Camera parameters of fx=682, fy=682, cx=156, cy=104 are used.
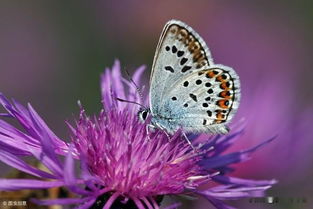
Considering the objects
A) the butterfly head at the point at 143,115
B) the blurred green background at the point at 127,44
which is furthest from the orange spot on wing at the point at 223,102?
the blurred green background at the point at 127,44

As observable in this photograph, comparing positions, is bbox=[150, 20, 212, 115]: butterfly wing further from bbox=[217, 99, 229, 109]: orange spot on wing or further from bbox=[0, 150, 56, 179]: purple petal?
bbox=[0, 150, 56, 179]: purple petal

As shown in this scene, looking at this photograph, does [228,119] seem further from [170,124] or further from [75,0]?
[75,0]

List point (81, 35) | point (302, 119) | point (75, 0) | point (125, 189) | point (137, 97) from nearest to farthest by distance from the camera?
point (125, 189) < point (137, 97) < point (302, 119) < point (81, 35) < point (75, 0)

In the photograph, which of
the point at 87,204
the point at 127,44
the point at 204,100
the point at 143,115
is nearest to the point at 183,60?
the point at 204,100

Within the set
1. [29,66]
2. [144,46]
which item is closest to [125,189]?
[144,46]

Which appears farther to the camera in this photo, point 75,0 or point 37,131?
point 75,0

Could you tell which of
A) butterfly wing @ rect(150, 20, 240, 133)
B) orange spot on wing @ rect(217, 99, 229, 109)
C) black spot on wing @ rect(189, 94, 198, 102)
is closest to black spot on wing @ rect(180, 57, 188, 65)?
butterfly wing @ rect(150, 20, 240, 133)
